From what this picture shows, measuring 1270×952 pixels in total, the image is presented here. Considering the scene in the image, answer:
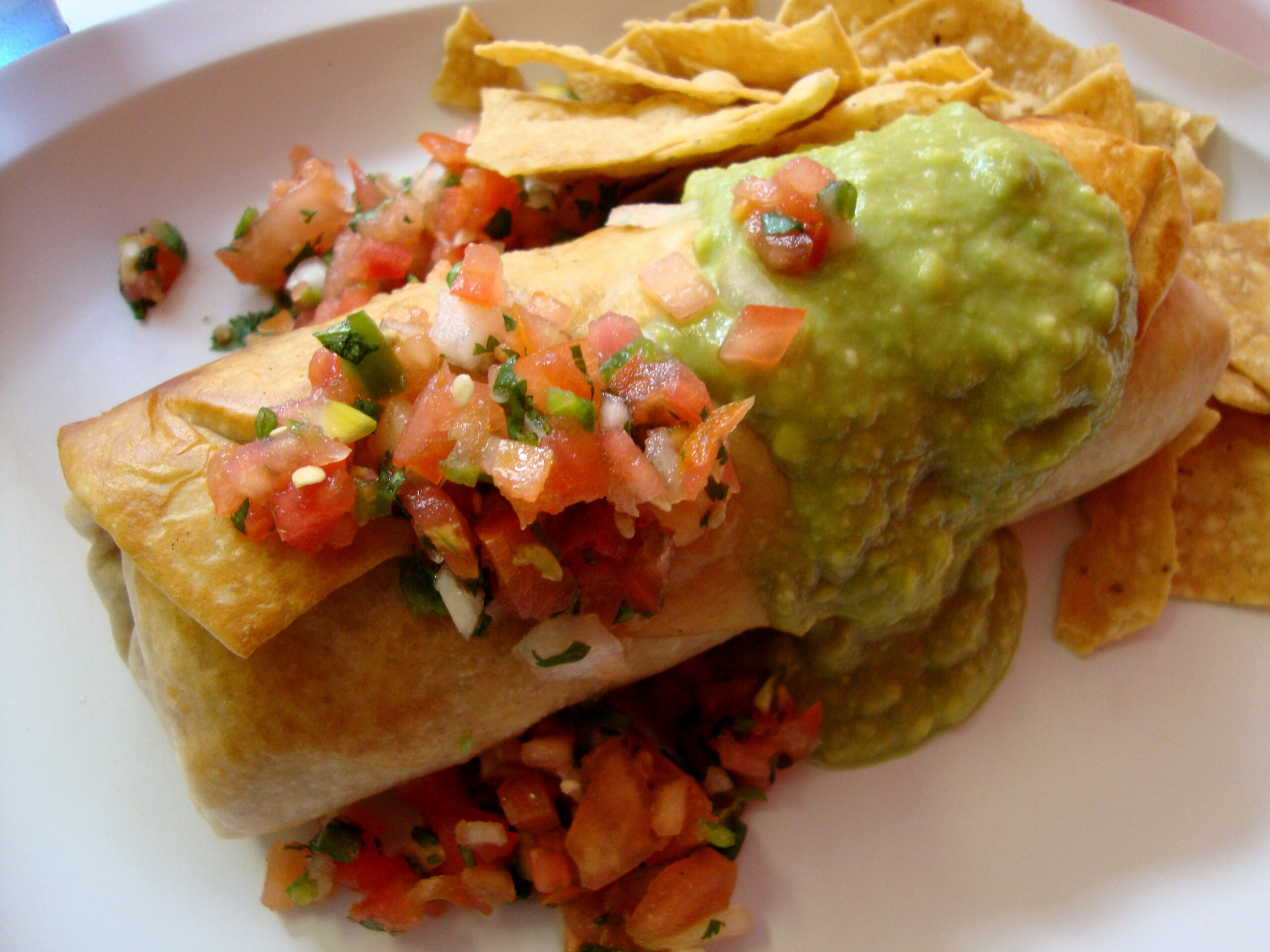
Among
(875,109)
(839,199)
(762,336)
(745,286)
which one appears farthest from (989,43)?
(762,336)

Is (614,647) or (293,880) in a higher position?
(614,647)

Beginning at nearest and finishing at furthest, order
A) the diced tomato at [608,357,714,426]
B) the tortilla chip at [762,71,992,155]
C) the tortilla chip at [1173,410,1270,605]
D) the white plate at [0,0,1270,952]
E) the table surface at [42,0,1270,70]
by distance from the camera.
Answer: the diced tomato at [608,357,714,426] < the white plate at [0,0,1270,952] < the tortilla chip at [762,71,992,155] < the tortilla chip at [1173,410,1270,605] < the table surface at [42,0,1270,70]

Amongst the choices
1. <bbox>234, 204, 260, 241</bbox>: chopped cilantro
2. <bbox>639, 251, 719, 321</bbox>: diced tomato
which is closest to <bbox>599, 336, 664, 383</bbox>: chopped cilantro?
<bbox>639, 251, 719, 321</bbox>: diced tomato

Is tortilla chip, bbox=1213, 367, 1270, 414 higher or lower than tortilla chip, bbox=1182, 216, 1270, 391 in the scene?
lower

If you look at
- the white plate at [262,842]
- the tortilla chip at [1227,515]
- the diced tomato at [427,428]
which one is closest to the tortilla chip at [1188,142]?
the white plate at [262,842]

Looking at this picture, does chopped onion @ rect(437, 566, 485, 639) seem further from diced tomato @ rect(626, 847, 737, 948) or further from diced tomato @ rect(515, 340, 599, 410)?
diced tomato @ rect(626, 847, 737, 948)

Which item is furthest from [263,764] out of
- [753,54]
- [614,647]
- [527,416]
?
[753,54]

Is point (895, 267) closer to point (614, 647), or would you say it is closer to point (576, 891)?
point (614, 647)

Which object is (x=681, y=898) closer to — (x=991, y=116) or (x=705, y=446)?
(x=705, y=446)

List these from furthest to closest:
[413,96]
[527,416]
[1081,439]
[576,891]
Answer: [413,96] < [576,891] < [1081,439] < [527,416]
